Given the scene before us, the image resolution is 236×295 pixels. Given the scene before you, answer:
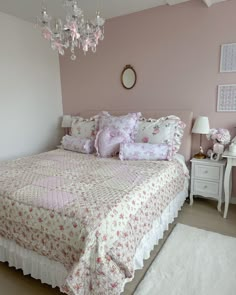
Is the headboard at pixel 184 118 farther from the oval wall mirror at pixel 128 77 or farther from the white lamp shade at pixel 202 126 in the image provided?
the oval wall mirror at pixel 128 77

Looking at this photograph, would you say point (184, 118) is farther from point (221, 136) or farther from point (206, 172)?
point (206, 172)

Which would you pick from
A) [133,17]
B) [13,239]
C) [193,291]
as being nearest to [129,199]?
[193,291]

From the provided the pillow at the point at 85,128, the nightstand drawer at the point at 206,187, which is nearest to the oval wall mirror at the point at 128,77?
the pillow at the point at 85,128

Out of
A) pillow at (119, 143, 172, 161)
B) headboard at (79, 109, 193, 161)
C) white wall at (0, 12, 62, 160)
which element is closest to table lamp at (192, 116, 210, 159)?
headboard at (79, 109, 193, 161)

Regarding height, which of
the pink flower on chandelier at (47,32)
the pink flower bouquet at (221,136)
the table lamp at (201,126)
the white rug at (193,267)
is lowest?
the white rug at (193,267)

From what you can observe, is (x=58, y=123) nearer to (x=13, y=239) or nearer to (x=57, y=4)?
(x=57, y=4)

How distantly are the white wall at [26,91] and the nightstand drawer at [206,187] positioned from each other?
244 cm

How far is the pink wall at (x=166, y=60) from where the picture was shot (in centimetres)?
265

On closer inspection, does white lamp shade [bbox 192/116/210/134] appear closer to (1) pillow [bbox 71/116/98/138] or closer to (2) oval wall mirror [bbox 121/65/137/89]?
(2) oval wall mirror [bbox 121/65/137/89]

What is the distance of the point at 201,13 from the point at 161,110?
3.97 ft

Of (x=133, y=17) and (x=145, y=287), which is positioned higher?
(x=133, y=17)

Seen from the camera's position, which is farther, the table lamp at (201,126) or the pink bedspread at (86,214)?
the table lamp at (201,126)

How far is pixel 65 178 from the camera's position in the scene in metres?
1.93

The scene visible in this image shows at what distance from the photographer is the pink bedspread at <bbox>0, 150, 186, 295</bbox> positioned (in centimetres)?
125
